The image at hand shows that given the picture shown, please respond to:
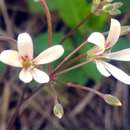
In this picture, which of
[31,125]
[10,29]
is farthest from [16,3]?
[31,125]

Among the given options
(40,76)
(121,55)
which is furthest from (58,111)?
(121,55)

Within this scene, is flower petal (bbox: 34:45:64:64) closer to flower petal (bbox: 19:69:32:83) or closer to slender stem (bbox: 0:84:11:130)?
flower petal (bbox: 19:69:32:83)

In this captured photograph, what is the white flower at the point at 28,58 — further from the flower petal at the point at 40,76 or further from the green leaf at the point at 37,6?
the green leaf at the point at 37,6

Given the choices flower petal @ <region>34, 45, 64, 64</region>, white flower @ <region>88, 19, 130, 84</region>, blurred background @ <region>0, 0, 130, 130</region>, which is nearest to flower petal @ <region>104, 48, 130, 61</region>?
white flower @ <region>88, 19, 130, 84</region>

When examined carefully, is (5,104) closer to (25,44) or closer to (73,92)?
(73,92)

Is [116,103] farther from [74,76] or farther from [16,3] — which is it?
[16,3]

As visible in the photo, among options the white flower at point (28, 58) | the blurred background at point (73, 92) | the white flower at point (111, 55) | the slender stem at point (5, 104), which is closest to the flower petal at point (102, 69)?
the white flower at point (111, 55)
